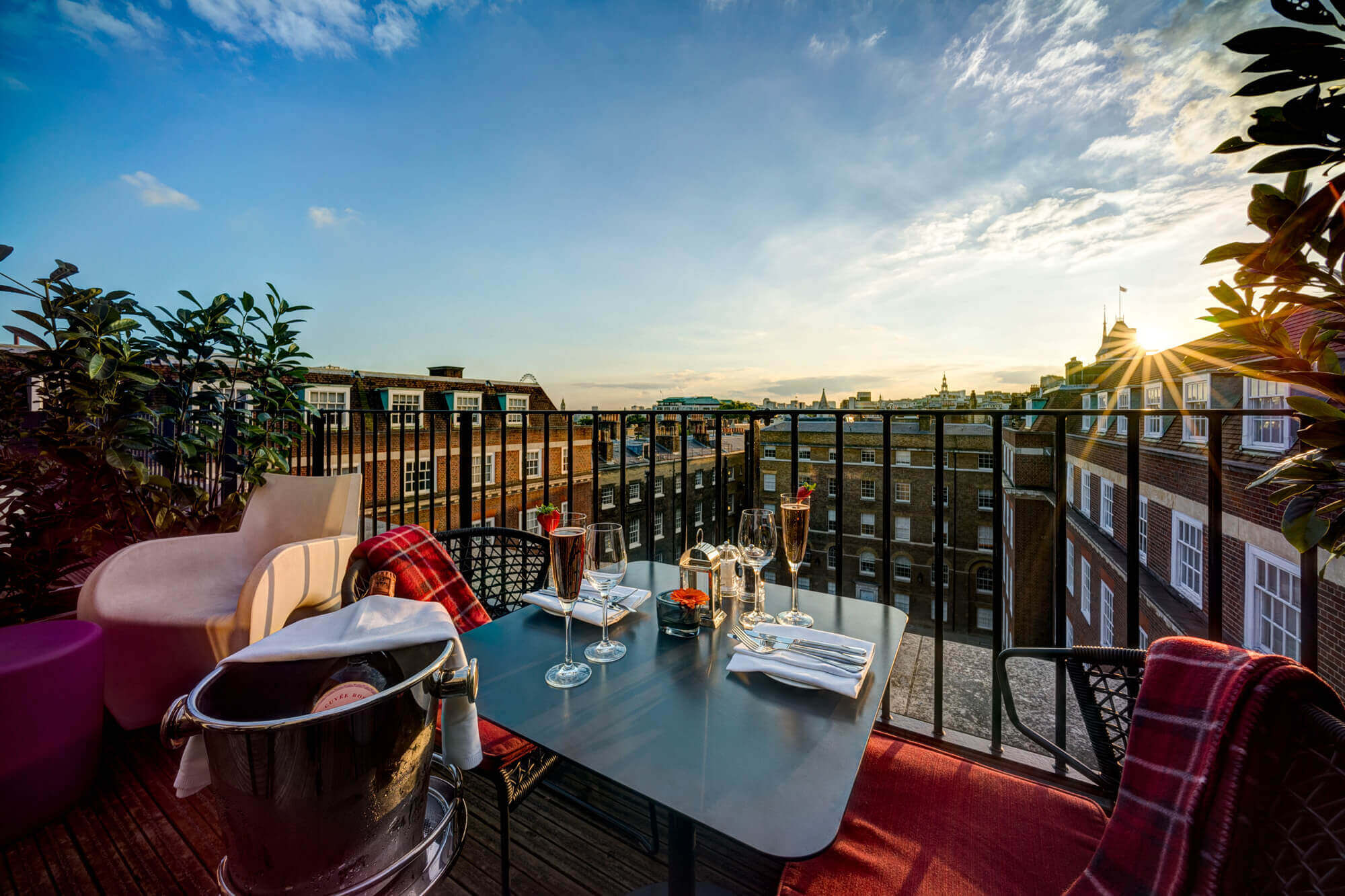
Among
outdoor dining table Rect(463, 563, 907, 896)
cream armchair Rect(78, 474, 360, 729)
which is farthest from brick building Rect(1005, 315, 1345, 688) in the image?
cream armchair Rect(78, 474, 360, 729)

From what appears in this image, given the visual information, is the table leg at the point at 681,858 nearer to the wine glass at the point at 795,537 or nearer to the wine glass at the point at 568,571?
the wine glass at the point at 568,571

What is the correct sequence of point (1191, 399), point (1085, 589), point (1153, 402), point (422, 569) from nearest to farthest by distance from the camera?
1. point (422, 569)
2. point (1191, 399)
3. point (1153, 402)
4. point (1085, 589)

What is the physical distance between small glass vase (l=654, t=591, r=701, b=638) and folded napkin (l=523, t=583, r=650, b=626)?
0.15 m

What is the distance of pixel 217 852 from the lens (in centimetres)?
165

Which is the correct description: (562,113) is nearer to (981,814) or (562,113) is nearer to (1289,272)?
(1289,272)

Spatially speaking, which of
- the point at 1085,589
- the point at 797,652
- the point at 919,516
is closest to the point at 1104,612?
the point at 1085,589

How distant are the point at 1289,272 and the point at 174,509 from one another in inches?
196

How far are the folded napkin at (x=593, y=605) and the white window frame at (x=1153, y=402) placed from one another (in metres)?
17.6

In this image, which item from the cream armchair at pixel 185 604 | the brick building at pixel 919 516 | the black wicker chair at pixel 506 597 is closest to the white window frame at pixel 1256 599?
the black wicker chair at pixel 506 597

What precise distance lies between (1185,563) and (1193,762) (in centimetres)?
1637

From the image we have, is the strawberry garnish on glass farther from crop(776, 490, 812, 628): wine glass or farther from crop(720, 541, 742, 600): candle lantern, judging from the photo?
crop(776, 490, 812, 628): wine glass

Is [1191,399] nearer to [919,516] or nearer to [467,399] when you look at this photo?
[919,516]

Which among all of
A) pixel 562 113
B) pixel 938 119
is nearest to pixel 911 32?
pixel 938 119

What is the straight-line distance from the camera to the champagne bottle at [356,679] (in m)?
0.53
